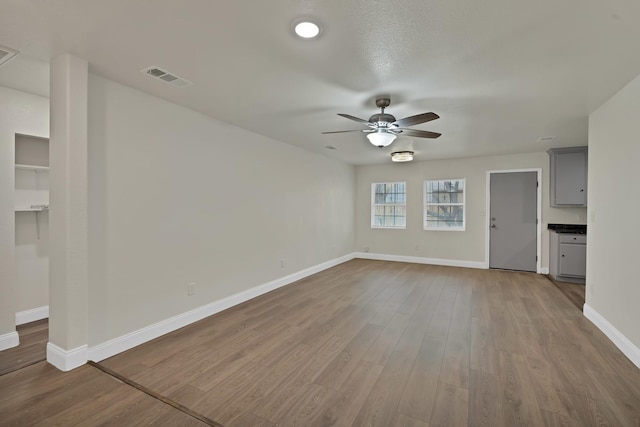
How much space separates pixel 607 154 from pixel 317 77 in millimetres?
3248

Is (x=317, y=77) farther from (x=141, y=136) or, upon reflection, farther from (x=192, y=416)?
(x=192, y=416)

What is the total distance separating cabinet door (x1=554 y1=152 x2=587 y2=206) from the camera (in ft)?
17.5

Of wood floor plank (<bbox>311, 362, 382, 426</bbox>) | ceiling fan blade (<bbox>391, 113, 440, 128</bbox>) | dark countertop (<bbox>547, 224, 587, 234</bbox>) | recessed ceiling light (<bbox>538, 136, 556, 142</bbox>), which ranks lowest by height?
wood floor plank (<bbox>311, 362, 382, 426</bbox>)

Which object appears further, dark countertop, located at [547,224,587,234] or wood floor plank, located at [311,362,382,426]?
dark countertop, located at [547,224,587,234]

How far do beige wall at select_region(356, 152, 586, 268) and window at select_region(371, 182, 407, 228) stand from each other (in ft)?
0.44

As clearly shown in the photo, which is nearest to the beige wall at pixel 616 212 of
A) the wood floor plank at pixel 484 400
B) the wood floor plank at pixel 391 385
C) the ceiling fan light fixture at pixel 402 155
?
the wood floor plank at pixel 484 400

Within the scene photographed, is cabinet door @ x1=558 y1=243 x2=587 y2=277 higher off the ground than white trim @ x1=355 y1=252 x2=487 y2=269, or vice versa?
cabinet door @ x1=558 y1=243 x2=587 y2=277

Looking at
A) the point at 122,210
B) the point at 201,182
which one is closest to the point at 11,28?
the point at 122,210

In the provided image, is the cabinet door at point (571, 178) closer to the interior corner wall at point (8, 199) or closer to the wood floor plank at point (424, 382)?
the wood floor plank at point (424, 382)

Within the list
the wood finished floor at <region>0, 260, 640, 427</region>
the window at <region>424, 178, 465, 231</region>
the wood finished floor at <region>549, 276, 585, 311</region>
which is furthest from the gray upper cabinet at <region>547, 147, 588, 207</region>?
the wood finished floor at <region>0, 260, 640, 427</region>

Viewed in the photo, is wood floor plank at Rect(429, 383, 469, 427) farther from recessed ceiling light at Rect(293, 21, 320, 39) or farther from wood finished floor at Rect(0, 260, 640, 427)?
recessed ceiling light at Rect(293, 21, 320, 39)

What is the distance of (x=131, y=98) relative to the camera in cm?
284

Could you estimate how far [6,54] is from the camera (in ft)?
7.25

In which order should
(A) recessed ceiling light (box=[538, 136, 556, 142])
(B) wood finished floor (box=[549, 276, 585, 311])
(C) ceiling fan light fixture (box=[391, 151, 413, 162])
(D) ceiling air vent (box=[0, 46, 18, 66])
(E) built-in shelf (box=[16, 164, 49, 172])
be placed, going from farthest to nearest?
(C) ceiling fan light fixture (box=[391, 151, 413, 162]) → (A) recessed ceiling light (box=[538, 136, 556, 142]) → (B) wood finished floor (box=[549, 276, 585, 311]) → (E) built-in shelf (box=[16, 164, 49, 172]) → (D) ceiling air vent (box=[0, 46, 18, 66])
